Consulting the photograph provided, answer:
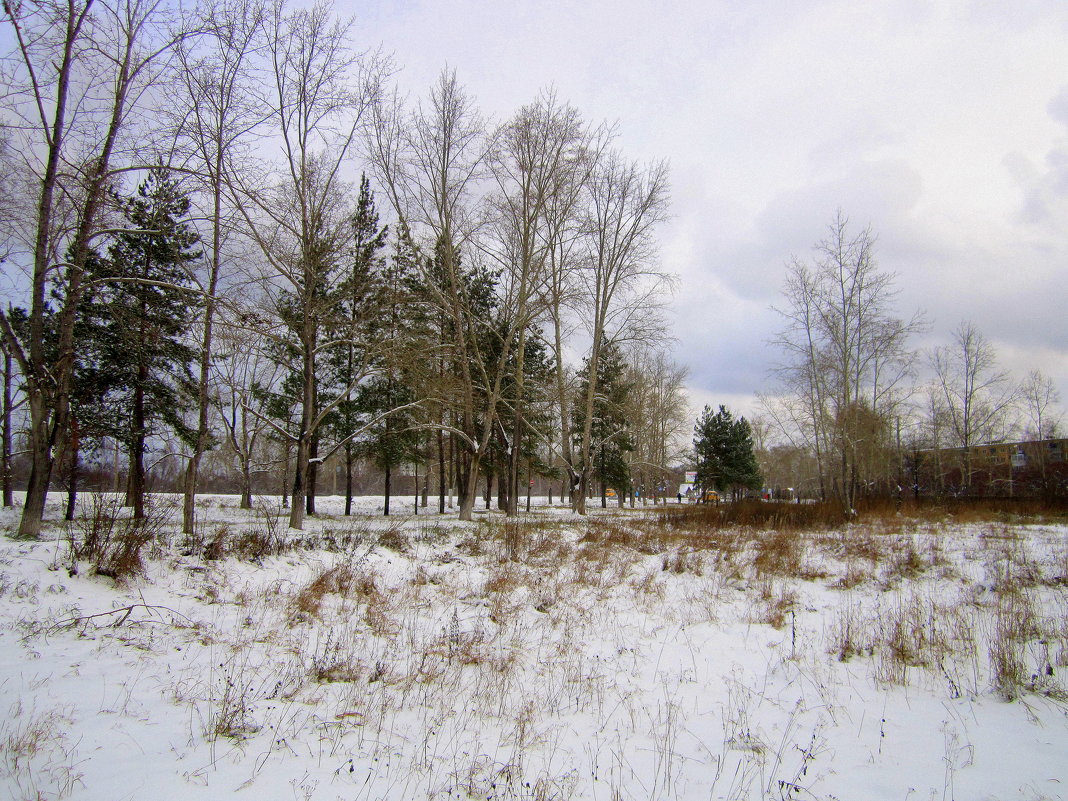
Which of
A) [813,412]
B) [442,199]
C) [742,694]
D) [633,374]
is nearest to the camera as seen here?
[742,694]

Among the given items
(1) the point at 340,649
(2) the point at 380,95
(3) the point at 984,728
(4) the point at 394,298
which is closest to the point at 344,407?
(4) the point at 394,298

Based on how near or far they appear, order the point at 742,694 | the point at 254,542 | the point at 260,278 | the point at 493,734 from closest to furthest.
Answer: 1. the point at 493,734
2. the point at 742,694
3. the point at 254,542
4. the point at 260,278

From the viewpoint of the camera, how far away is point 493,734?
385 cm

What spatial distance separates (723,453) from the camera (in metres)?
44.2

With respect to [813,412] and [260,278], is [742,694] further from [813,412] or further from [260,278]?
[813,412]

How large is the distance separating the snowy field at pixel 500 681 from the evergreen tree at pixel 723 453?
35.9m

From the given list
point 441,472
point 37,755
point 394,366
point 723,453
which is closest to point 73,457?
point 394,366

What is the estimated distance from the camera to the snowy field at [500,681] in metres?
3.29

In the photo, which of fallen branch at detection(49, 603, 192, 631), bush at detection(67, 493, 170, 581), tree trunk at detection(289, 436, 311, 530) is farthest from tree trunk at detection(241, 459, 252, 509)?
fallen branch at detection(49, 603, 192, 631)

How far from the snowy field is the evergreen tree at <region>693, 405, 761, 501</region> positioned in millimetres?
35931

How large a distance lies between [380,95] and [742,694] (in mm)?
17607

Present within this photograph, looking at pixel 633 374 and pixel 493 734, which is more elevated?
pixel 633 374

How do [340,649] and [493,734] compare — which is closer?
[493,734]

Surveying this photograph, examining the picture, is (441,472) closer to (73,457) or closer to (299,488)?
(299,488)
